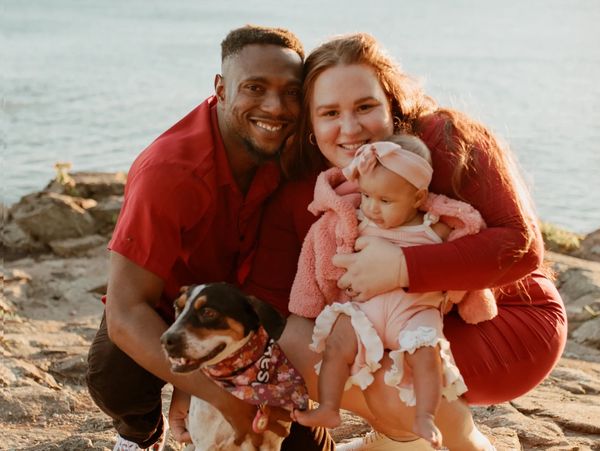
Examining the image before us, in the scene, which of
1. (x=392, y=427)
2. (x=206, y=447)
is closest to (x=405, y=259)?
(x=392, y=427)

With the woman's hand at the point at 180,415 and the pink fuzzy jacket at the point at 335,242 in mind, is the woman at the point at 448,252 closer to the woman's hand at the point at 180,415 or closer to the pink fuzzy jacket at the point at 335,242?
the pink fuzzy jacket at the point at 335,242

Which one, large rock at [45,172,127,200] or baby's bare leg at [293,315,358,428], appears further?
large rock at [45,172,127,200]

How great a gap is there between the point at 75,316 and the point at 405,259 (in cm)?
415

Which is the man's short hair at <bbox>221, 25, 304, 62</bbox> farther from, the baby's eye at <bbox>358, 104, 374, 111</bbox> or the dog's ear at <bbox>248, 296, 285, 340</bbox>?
the dog's ear at <bbox>248, 296, 285, 340</bbox>

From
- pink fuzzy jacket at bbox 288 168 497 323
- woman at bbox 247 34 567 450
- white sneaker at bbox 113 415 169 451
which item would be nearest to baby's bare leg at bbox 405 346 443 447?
woman at bbox 247 34 567 450

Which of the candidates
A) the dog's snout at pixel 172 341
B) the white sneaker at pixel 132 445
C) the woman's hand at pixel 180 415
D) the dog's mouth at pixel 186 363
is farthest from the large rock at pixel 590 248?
the dog's snout at pixel 172 341

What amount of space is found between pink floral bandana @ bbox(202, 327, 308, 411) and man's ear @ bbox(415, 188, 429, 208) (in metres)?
0.72

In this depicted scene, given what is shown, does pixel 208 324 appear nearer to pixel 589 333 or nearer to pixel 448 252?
pixel 448 252

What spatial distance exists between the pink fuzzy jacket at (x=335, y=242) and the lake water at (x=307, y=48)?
678 millimetres

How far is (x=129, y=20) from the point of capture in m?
30.9

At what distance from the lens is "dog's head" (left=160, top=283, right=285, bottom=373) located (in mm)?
2719

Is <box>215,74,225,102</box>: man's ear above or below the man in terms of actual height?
above

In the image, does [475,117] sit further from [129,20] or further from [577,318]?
[129,20]

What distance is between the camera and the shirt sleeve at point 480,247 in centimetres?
309
